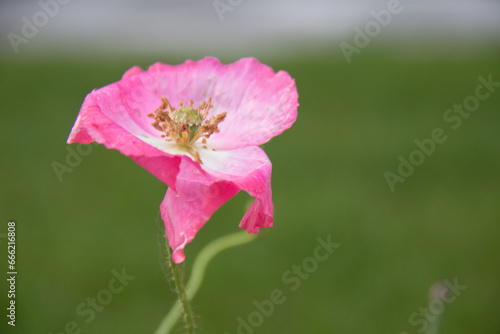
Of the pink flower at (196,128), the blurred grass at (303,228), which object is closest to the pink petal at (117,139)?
the pink flower at (196,128)

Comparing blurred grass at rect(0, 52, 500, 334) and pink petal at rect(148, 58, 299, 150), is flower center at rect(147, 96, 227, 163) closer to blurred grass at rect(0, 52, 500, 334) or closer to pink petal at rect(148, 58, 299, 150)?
pink petal at rect(148, 58, 299, 150)

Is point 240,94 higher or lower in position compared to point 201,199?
higher

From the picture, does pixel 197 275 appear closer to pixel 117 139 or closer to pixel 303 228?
pixel 117 139

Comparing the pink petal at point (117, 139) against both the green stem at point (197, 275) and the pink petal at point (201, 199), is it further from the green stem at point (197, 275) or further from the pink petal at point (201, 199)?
the green stem at point (197, 275)

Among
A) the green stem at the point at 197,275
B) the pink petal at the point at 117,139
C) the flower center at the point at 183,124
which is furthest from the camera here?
the green stem at the point at 197,275

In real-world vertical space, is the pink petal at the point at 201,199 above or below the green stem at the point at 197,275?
above

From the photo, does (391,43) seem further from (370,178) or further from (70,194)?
(70,194)

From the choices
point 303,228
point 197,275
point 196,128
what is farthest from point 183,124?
point 303,228
